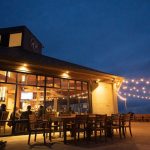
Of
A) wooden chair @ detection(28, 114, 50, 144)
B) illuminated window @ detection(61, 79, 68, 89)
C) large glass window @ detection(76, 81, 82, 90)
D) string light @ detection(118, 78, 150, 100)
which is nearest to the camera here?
wooden chair @ detection(28, 114, 50, 144)

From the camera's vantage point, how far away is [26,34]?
14.0m

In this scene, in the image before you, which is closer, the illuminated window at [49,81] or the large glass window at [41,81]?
A: the large glass window at [41,81]

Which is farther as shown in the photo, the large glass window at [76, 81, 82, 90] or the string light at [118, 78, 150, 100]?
the string light at [118, 78, 150, 100]

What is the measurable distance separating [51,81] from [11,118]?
266 cm

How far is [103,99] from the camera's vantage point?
12422 mm

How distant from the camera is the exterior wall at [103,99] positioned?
11.9m

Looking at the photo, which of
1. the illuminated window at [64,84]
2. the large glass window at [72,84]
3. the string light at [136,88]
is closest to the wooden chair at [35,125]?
the illuminated window at [64,84]

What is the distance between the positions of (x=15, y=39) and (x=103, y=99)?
7.54 metres

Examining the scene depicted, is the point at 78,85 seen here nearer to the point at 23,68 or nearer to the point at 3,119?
the point at 23,68

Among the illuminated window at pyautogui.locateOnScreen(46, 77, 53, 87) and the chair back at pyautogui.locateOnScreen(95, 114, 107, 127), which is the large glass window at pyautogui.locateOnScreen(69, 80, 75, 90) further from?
the chair back at pyautogui.locateOnScreen(95, 114, 107, 127)

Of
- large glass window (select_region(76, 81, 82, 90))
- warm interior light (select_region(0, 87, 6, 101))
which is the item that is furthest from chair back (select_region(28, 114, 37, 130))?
large glass window (select_region(76, 81, 82, 90))

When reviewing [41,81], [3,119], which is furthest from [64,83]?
[3,119]

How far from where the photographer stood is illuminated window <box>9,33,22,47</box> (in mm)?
13664

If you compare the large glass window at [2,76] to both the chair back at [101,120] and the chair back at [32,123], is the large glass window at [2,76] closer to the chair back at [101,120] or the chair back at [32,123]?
the chair back at [32,123]
